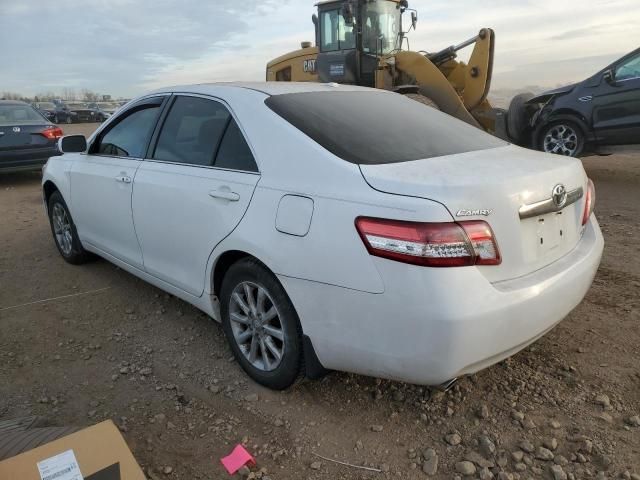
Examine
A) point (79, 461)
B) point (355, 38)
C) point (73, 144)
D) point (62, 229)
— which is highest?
point (355, 38)

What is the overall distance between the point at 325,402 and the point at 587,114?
7030 mm

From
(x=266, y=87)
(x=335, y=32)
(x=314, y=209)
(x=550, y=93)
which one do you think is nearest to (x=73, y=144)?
(x=266, y=87)

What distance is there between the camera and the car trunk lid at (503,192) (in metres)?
2.15

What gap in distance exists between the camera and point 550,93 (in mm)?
8719

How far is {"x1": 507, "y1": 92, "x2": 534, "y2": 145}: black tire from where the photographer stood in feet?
29.0

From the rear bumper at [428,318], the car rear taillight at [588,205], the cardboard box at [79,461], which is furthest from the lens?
the car rear taillight at [588,205]

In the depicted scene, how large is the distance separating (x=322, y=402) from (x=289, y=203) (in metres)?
1.03

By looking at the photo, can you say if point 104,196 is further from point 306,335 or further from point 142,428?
point 306,335

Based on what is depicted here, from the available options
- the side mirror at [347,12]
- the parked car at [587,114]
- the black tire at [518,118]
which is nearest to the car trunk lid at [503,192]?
the parked car at [587,114]

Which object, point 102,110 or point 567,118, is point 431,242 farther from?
point 102,110

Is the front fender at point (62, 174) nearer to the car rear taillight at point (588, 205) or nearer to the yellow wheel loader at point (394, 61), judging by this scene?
the car rear taillight at point (588, 205)

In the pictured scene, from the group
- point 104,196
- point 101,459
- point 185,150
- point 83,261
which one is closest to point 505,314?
point 101,459

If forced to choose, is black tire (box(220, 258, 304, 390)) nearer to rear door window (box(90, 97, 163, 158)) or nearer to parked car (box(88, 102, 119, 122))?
rear door window (box(90, 97, 163, 158))

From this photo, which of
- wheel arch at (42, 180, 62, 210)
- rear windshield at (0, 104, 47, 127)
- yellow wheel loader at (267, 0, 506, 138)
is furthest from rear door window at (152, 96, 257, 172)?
rear windshield at (0, 104, 47, 127)
